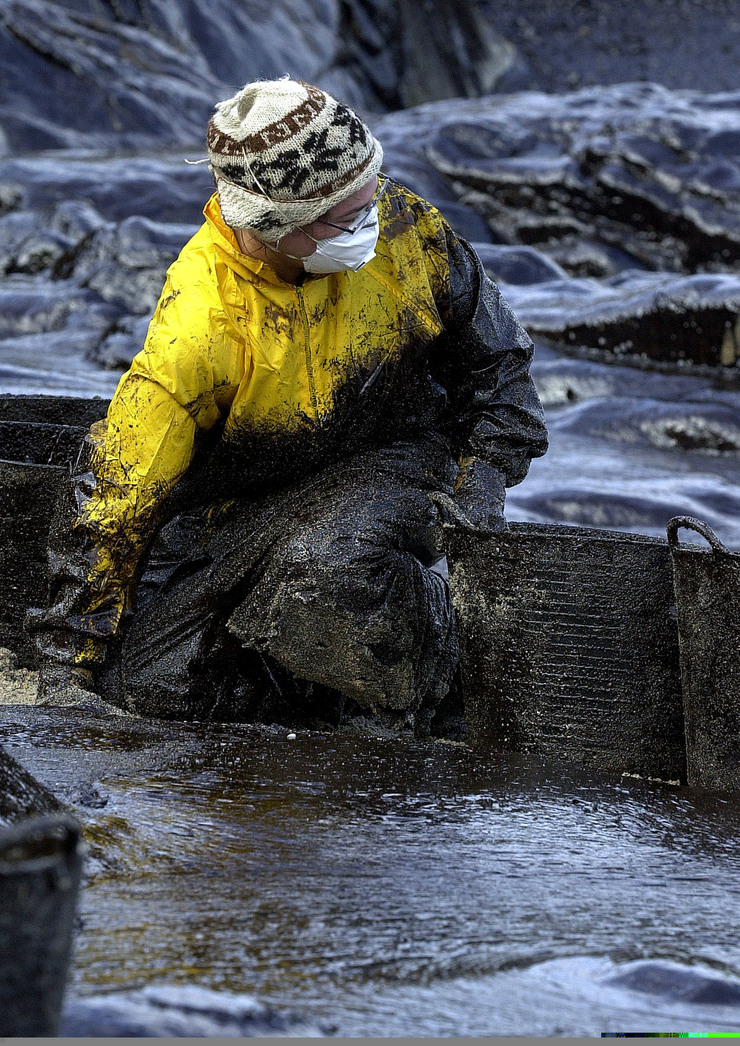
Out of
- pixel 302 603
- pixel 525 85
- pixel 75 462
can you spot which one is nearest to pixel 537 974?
pixel 302 603

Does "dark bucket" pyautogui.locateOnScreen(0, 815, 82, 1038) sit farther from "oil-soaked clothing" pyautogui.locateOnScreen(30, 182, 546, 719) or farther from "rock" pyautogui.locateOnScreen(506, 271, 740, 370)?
"rock" pyautogui.locateOnScreen(506, 271, 740, 370)

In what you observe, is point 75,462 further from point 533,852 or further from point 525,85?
point 525,85

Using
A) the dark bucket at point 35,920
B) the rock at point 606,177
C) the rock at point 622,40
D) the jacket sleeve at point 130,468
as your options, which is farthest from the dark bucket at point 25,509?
the rock at point 622,40

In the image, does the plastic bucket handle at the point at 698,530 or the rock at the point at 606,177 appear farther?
the rock at the point at 606,177

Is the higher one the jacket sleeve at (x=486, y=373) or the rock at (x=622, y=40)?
the rock at (x=622, y=40)

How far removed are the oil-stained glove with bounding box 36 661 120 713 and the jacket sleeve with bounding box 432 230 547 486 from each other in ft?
3.72

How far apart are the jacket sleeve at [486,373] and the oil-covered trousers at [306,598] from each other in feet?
0.45

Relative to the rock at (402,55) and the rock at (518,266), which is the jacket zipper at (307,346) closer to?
the rock at (518,266)

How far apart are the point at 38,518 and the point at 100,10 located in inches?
538

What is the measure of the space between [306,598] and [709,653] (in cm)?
95

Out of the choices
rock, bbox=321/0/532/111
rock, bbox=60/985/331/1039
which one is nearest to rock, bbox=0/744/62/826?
rock, bbox=60/985/331/1039

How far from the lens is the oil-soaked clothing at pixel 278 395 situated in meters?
2.88

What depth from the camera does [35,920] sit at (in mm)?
1179

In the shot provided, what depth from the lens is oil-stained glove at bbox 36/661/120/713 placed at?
9.50 ft
